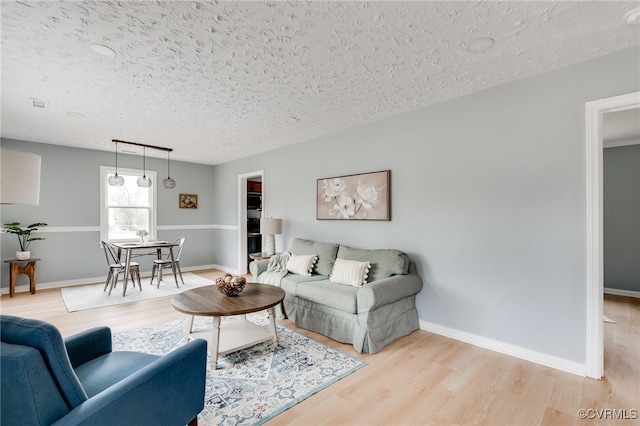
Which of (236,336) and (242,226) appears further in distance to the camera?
(242,226)

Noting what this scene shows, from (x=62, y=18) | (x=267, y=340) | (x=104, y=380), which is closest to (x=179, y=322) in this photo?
(x=267, y=340)

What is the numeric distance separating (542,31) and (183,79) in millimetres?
2848

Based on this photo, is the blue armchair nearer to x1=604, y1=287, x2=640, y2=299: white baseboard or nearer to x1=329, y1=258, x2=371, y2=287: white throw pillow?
x1=329, y1=258, x2=371, y2=287: white throw pillow

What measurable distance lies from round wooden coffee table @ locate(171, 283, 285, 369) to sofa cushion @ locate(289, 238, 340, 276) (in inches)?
35.2

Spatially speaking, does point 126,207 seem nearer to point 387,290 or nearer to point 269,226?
point 269,226

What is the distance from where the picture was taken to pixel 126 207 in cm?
601

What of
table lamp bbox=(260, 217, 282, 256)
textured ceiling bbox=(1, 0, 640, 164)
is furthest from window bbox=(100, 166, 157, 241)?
table lamp bbox=(260, 217, 282, 256)

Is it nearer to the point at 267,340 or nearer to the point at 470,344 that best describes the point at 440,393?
the point at 470,344

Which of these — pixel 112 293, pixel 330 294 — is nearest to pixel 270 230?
pixel 330 294

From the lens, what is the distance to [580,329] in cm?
243

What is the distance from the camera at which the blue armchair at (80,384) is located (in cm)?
102

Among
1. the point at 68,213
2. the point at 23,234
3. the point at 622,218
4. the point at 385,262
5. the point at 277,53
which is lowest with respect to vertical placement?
the point at 385,262

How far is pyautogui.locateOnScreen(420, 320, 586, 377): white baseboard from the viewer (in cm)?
246

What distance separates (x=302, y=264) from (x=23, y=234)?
15.4ft
